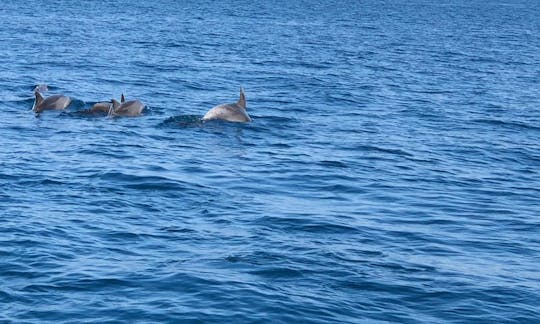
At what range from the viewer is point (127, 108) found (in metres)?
Answer: 36.7

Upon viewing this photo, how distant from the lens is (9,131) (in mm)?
33281

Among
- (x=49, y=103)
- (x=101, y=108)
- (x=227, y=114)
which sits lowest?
(x=49, y=103)

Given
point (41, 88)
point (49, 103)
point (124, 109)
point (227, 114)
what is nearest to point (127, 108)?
point (124, 109)

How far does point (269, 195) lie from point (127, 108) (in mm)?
11686

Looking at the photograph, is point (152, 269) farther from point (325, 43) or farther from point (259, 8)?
point (259, 8)

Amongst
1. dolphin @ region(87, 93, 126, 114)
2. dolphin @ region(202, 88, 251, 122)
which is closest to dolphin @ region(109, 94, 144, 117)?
dolphin @ region(87, 93, 126, 114)

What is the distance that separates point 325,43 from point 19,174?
5293 centimetres

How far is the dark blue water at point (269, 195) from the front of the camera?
18.8 m

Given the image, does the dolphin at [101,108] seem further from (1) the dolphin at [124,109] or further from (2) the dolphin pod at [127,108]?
(1) the dolphin at [124,109]

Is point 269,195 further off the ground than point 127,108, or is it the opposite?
point 127,108

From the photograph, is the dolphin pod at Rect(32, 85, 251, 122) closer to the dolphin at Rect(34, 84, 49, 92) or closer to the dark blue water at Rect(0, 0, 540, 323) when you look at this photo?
the dark blue water at Rect(0, 0, 540, 323)

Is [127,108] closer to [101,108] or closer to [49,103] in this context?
[101,108]

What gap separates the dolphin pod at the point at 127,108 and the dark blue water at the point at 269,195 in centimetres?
57

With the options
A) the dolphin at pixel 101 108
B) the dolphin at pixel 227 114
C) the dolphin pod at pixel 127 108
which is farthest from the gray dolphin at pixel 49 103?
the dolphin at pixel 227 114
